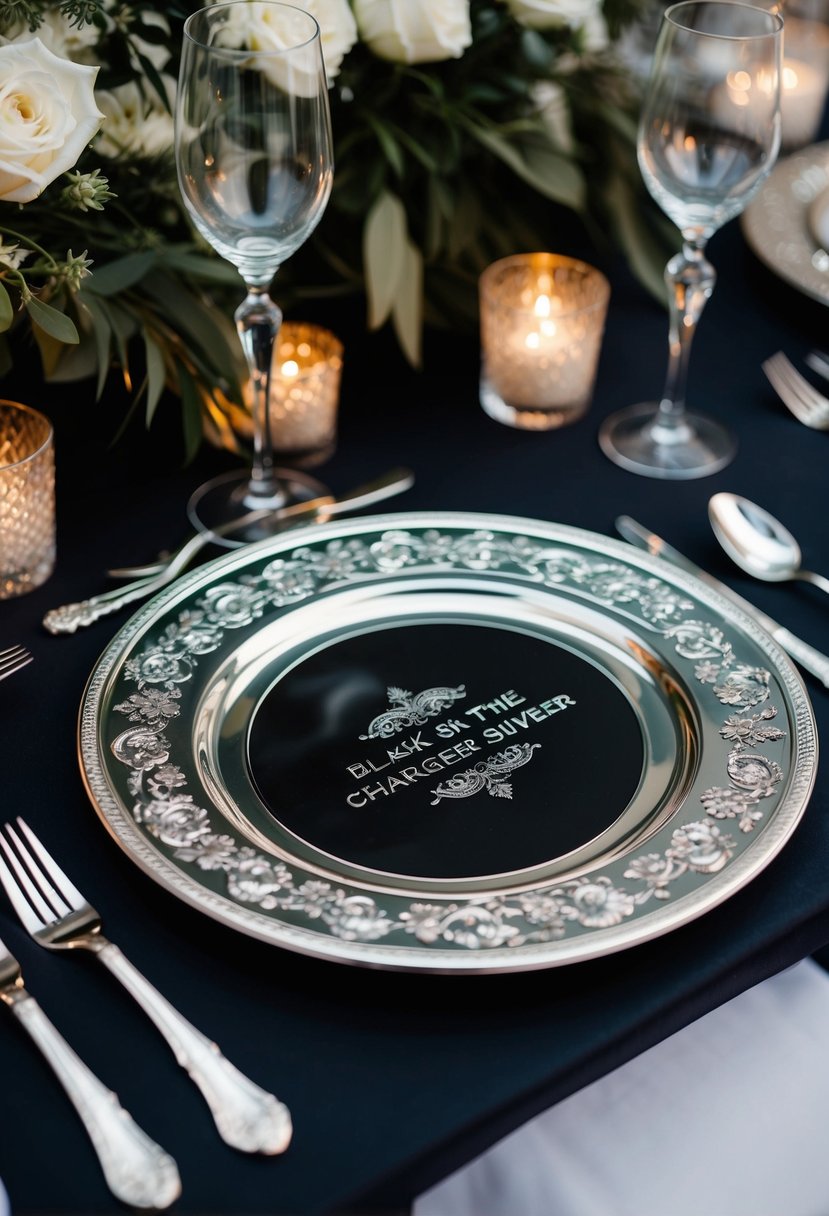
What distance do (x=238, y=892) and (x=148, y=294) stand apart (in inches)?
22.4

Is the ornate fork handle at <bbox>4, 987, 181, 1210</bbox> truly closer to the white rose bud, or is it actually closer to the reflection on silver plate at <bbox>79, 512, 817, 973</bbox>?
the reflection on silver plate at <bbox>79, 512, 817, 973</bbox>

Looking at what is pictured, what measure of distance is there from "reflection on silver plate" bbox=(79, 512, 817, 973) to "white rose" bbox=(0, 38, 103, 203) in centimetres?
30

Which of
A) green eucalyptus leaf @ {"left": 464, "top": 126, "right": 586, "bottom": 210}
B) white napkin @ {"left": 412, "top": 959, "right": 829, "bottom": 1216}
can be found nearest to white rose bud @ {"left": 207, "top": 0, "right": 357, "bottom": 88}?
green eucalyptus leaf @ {"left": 464, "top": 126, "right": 586, "bottom": 210}

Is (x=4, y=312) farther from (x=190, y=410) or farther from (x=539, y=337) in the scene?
(x=539, y=337)

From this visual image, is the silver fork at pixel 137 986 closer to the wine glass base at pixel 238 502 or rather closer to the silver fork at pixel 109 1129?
the silver fork at pixel 109 1129

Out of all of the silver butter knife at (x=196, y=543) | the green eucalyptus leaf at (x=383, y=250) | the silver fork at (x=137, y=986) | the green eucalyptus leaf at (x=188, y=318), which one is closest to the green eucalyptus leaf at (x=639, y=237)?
the green eucalyptus leaf at (x=383, y=250)

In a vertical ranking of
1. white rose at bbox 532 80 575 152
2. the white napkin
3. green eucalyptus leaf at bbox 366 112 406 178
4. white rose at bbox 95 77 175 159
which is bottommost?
the white napkin

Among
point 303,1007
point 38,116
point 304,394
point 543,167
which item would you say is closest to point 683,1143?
point 303,1007

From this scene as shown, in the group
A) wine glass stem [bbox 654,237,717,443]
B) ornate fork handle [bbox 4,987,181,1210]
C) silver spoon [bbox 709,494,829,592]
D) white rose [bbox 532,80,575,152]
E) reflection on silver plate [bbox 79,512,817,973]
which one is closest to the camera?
ornate fork handle [bbox 4,987,181,1210]

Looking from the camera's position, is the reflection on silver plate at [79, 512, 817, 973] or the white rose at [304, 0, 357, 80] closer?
the reflection on silver plate at [79, 512, 817, 973]

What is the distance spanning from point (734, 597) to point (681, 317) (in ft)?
1.04

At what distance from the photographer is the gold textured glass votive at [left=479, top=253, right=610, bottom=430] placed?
1.14 m

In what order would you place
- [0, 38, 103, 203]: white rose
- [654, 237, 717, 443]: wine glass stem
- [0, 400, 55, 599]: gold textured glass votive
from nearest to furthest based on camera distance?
1. [0, 38, 103, 203]: white rose
2. [0, 400, 55, 599]: gold textured glass votive
3. [654, 237, 717, 443]: wine glass stem

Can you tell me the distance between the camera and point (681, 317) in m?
1.15
